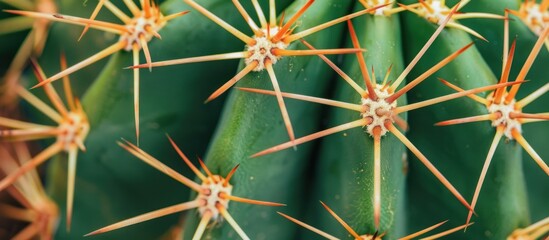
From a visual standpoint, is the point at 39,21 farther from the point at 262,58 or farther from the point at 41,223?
the point at 262,58

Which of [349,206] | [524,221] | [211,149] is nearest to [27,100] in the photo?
[211,149]

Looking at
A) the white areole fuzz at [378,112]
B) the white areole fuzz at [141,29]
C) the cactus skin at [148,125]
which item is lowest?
the white areole fuzz at [378,112]

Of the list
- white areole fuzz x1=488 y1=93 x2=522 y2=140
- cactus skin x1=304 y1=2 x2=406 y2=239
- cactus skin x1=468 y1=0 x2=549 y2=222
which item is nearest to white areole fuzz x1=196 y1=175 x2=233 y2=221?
cactus skin x1=304 y1=2 x2=406 y2=239

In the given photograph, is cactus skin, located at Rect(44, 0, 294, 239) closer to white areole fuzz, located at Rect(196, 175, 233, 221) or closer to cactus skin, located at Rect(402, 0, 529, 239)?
white areole fuzz, located at Rect(196, 175, 233, 221)

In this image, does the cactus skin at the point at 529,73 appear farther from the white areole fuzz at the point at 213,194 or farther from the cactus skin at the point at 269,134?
the white areole fuzz at the point at 213,194

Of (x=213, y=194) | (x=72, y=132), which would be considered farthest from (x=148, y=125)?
(x=213, y=194)

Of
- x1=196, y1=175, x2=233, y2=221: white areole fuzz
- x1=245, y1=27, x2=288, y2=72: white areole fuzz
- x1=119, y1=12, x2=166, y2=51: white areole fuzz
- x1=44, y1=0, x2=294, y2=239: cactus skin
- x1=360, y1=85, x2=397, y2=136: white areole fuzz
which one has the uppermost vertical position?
x1=119, y1=12, x2=166, y2=51: white areole fuzz

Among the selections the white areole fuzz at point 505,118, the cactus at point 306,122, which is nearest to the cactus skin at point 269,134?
the cactus at point 306,122
